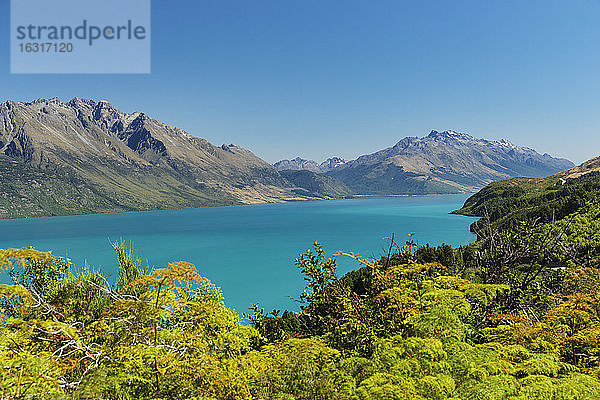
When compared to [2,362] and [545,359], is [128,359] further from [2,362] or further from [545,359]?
[545,359]

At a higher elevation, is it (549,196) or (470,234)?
(549,196)

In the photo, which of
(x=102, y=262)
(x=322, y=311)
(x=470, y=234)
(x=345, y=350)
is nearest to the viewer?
(x=345, y=350)

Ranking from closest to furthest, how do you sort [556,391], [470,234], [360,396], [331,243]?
[556,391] → [360,396] → [331,243] → [470,234]

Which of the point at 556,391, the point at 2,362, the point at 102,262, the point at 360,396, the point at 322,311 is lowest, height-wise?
the point at 102,262

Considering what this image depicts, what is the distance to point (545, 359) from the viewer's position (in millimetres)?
5227

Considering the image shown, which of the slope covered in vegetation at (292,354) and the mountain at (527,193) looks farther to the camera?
the mountain at (527,193)

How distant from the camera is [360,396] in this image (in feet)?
16.2

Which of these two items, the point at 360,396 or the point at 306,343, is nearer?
the point at 360,396

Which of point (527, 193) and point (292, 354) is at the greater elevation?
point (527, 193)

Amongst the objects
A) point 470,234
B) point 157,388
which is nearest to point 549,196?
point 470,234

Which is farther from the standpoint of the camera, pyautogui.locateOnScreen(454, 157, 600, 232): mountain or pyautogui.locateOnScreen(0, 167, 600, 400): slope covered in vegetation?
pyautogui.locateOnScreen(454, 157, 600, 232): mountain

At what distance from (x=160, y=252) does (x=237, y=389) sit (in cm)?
7539

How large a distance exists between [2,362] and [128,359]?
1598mm

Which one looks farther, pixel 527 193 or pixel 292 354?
pixel 527 193
